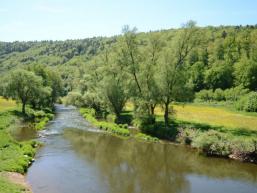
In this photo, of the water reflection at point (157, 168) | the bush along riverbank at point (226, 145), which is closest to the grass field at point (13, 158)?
the water reflection at point (157, 168)

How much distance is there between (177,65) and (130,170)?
→ 25.1 metres

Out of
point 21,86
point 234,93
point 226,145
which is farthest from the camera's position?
point 234,93

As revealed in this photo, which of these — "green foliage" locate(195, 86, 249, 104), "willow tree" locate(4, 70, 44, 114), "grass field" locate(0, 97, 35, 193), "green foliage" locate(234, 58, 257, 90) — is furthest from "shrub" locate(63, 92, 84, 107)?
"green foliage" locate(234, 58, 257, 90)

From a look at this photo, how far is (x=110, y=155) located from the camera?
41375 millimetres

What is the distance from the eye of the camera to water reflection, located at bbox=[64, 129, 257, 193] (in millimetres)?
30203

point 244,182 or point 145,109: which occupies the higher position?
point 145,109

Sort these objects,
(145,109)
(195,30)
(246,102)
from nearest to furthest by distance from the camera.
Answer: (195,30) → (145,109) → (246,102)

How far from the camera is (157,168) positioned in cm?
3591

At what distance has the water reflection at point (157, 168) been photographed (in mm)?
30203

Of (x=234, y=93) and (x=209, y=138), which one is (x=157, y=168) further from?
A: (x=234, y=93)

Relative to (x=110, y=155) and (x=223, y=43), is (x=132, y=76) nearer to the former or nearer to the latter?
(x=110, y=155)

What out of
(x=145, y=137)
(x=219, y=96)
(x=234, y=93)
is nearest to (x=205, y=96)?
(x=219, y=96)

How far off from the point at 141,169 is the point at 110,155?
23.5ft

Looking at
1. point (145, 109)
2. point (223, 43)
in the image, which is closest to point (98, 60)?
point (145, 109)
